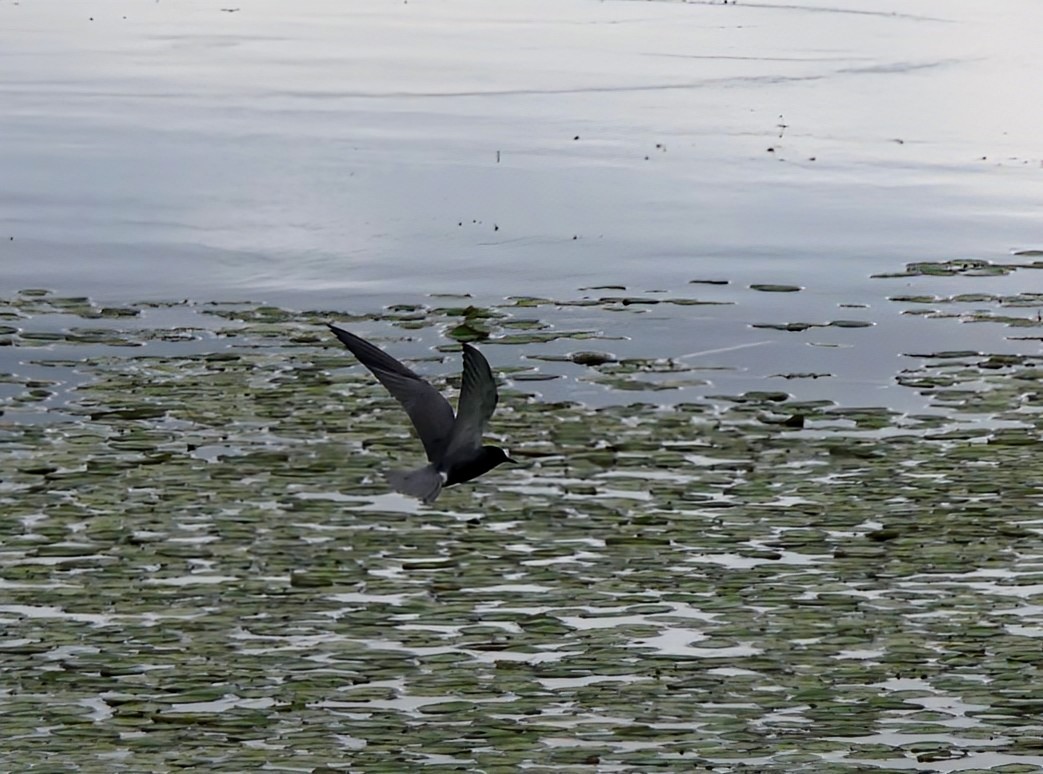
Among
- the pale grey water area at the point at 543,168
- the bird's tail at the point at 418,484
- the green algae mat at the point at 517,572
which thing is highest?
the pale grey water area at the point at 543,168

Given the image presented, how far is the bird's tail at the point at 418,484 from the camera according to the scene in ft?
27.2

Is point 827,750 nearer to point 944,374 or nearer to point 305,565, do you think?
point 305,565

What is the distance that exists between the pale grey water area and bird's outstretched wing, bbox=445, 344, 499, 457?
16.4ft

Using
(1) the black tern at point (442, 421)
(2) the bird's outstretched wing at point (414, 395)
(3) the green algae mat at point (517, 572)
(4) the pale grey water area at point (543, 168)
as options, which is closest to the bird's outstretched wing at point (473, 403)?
(1) the black tern at point (442, 421)

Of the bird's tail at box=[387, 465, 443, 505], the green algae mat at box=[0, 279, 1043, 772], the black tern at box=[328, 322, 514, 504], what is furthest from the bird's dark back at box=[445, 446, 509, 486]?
the green algae mat at box=[0, 279, 1043, 772]

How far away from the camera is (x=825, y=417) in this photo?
13188 millimetres

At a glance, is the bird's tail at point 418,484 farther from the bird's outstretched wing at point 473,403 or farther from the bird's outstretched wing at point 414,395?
the bird's outstretched wing at point 414,395

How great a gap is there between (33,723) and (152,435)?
4219mm

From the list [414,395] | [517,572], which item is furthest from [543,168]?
[414,395]

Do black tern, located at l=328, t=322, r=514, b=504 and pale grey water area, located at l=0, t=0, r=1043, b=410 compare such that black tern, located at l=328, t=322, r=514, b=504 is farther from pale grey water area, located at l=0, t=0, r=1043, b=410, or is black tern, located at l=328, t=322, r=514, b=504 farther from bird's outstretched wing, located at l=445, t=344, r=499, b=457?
pale grey water area, located at l=0, t=0, r=1043, b=410

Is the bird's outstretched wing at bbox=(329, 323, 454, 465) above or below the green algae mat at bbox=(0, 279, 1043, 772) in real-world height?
above

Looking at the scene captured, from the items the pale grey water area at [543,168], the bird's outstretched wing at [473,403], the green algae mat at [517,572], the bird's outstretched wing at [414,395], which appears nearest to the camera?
the bird's outstretched wing at [473,403]

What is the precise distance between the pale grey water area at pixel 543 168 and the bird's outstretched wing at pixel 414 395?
15.7 feet

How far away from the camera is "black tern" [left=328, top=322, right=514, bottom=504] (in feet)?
27.0
